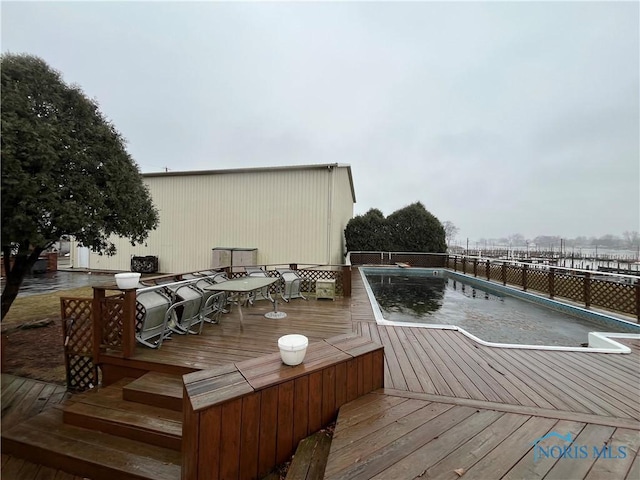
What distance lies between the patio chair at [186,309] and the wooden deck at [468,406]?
22cm

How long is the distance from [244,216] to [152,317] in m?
7.70

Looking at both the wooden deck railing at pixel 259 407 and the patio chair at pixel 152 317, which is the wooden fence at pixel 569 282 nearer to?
the wooden deck railing at pixel 259 407

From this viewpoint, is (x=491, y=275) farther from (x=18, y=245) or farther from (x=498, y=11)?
(x=18, y=245)

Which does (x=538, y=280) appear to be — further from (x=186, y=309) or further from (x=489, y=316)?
(x=186, y=309)

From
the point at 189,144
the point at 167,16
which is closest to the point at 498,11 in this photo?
the point at 167,16

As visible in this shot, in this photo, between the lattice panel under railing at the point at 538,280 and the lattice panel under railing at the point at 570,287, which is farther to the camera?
the lattice panel under railing at the point at 538,280

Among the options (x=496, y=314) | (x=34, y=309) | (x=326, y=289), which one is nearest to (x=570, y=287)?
(x=496, y=314)

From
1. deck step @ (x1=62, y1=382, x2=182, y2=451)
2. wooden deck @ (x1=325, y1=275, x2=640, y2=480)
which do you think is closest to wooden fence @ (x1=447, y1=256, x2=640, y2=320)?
wooden deck @ (x1=325, y1=275, x2=640, y2=480)

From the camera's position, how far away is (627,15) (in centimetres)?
581

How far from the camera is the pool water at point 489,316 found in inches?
175

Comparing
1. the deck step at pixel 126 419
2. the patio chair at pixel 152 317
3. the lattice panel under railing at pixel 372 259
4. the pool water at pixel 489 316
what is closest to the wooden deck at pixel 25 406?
the deck step at pixel 126 419

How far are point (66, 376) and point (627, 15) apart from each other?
12846 mm

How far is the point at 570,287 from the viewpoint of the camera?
250 inches

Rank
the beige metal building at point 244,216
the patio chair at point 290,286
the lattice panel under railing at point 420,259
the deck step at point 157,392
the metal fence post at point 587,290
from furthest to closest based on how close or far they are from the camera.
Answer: the lattice panel under railing at point 420,259 < the beige metal building at point 244,216 < the patio chair at point 290,286 < the metal fence post at point 587,290 < the deck step at point 157,392
